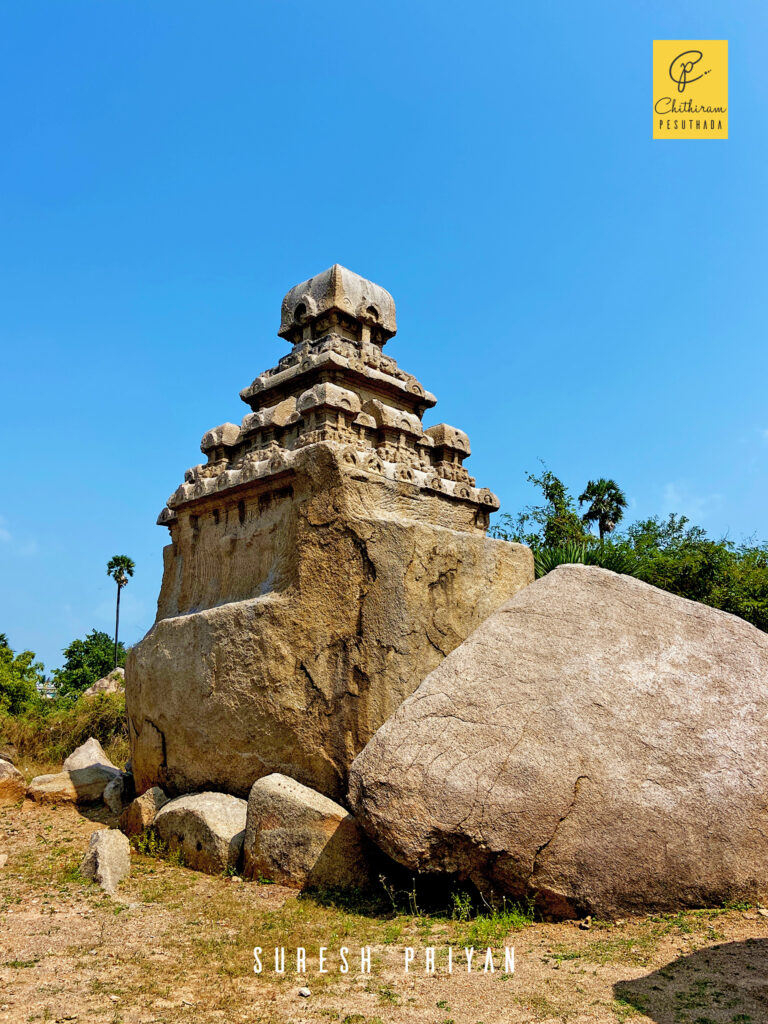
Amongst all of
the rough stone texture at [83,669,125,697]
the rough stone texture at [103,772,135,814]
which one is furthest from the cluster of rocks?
the rough stone texture at [83,669,125,697]

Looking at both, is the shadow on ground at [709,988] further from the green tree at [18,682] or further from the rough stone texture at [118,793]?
the green tree at [18,682]

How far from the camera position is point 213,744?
670cm

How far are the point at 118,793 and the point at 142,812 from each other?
5.11 feet

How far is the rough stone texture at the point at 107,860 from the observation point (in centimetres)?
553

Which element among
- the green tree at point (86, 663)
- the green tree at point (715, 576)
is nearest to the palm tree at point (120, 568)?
the green tree at point (86, 663)

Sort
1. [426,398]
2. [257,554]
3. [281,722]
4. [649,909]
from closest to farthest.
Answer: [649,909], [281,722], [257,554], [426,398]

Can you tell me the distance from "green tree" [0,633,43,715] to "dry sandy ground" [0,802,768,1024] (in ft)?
31.4

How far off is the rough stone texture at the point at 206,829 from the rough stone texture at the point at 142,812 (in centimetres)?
22

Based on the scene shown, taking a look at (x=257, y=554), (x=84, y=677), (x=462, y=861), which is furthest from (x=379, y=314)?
(x=84, y=677)

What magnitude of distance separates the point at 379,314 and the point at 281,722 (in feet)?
15.7

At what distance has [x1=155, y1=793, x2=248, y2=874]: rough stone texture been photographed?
586 centimetres

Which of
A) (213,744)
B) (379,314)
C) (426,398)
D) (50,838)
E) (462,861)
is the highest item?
(379,314)

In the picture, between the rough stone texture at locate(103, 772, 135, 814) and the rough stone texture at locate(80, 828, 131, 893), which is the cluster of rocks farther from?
the rough stone texture at locate(103, 772, 135, 814)

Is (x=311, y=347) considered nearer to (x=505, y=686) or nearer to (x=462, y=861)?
(x=505, y=686)
